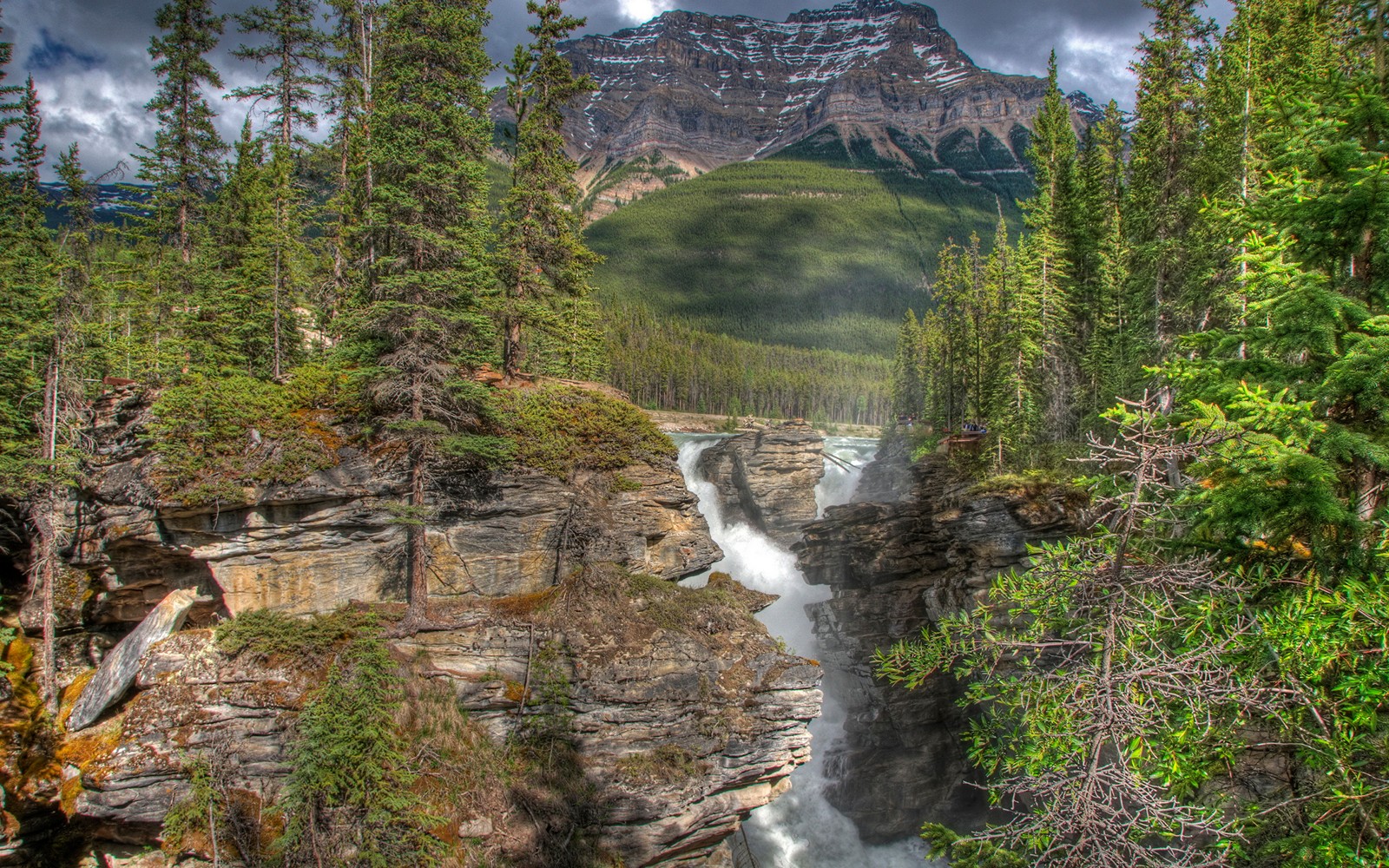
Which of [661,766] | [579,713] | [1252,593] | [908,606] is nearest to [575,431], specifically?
[579,713]

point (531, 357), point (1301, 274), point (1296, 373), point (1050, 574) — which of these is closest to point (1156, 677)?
point (1050, 574)

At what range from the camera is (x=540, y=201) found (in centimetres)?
1988

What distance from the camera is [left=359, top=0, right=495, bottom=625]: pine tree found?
14789mm

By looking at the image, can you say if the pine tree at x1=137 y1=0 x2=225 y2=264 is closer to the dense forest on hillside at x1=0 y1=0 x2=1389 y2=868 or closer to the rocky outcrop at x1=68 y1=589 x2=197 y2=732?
the dense forest on hillside at x1=0 y1=0 x2=1389 y2=868

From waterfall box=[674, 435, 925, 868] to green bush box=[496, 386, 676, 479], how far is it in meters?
13.5

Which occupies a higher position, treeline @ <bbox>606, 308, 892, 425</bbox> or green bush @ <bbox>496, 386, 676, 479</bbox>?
treeline @ <bbox>606, 308, 892, 425</bbox>

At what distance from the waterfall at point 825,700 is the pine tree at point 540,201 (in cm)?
1504

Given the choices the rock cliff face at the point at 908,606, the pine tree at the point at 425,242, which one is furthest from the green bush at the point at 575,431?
the rock cliff face at the point at 908,606

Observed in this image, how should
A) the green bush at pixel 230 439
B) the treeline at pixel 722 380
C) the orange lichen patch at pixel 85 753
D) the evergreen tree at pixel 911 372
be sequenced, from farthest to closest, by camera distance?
the treeline at pixel 722 380, the evergreen tree at pixel 911 372, the green bush at pixel 230 439, the orange lichen patch at pixel 85 753

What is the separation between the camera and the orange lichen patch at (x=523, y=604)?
1557cm

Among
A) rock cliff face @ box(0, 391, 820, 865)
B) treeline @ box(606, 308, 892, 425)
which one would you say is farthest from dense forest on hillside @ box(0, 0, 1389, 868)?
treeline @ box(606, 308, 892, 425)

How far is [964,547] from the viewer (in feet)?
74.9

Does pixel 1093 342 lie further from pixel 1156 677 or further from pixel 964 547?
pixel 1156 677

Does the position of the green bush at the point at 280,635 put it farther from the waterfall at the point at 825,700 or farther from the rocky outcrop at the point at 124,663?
the waterfall at the point at 825,700
